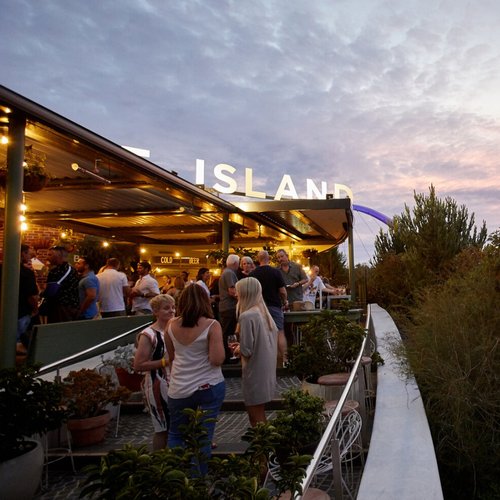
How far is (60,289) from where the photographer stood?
704cm

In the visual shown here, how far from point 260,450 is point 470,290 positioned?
13.2 ft

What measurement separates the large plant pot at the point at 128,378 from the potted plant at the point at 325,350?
85.7 inches

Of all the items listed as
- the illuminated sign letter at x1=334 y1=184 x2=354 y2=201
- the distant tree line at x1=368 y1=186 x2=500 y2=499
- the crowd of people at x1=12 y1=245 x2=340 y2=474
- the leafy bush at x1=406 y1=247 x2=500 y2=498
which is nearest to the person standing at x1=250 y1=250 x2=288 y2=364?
the distant tree line at x1=368 y1=186 x2=500 y2=499

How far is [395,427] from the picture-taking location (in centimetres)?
358

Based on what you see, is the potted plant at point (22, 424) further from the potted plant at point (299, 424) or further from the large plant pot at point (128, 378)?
the large plant pot at point (128, 378)

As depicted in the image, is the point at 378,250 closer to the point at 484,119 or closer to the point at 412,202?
the point at 412,202

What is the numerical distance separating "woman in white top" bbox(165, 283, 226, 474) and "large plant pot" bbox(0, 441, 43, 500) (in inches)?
45.1

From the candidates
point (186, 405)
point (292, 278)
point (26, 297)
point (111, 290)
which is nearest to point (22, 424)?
point (186, 405)

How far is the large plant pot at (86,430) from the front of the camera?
5.16 meters

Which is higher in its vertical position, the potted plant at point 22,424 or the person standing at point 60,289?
the person standing at point 60,289

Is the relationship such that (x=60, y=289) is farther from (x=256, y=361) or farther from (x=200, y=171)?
(x=200, y=171)

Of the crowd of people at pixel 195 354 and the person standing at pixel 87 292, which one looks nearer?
the crowd of people at pixel 195 354

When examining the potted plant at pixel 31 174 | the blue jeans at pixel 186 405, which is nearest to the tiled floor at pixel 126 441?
the blue jeans at pixel 186 405

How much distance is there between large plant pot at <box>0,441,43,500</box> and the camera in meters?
3.65
